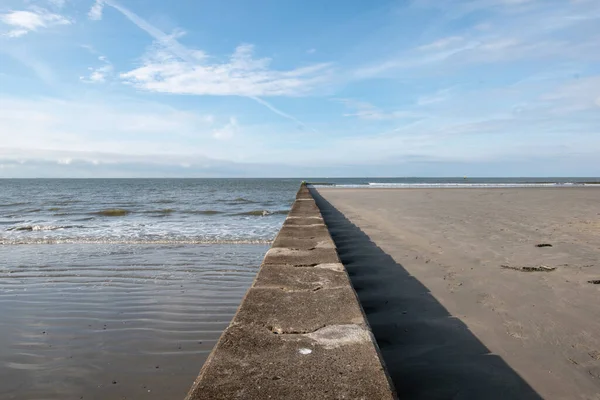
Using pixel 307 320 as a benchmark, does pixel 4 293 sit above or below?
below

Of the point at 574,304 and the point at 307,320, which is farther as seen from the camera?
the point at 574,304

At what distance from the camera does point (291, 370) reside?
1.73 m

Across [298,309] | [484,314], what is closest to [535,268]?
[484,314]

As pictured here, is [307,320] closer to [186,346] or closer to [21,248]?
[186,346]

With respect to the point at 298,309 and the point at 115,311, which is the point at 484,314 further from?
the point at 115,311

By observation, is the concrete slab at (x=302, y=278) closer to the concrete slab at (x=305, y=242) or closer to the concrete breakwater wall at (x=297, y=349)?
the concrete breakwater wall at (x=297, y=349)

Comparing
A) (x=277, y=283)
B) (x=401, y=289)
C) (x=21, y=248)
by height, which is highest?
(x=277, y=283)

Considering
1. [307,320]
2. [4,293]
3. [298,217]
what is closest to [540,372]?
[307,320]

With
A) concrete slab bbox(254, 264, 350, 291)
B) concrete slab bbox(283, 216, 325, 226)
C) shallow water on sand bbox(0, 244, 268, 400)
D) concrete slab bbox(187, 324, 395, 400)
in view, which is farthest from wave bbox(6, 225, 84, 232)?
concrete slab bbox(187, 324, 395, 400)

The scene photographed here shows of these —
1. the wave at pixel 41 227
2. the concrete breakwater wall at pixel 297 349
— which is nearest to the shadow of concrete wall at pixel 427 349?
the concrete breakwater wall at pixel 297 349

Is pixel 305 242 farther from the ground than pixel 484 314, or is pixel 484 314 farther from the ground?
pixel 305 242

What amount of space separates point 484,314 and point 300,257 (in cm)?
190

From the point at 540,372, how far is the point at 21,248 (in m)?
9.47

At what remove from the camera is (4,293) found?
4832 millimetres
